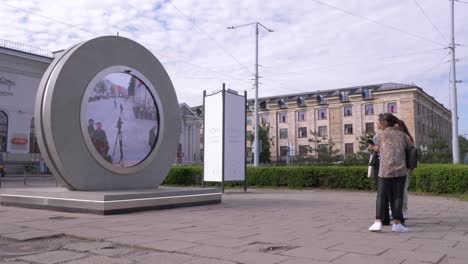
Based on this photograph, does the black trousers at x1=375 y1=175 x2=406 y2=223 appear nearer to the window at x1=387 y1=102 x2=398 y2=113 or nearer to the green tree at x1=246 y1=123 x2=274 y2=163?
the green tree at x1=246 y1=123 x2=274 y2=163

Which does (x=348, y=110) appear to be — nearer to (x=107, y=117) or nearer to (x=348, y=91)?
(x=348, y=91)

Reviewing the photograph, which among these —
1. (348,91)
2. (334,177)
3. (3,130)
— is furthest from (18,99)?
(348,91)

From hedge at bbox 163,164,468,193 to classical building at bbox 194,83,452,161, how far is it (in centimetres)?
4352

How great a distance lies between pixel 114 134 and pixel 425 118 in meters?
70.5

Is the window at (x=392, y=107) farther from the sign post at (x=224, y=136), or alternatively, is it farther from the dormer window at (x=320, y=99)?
the sign post at (x=224, y=136)

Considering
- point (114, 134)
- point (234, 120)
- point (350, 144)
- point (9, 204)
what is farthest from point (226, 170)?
point (350, 144)

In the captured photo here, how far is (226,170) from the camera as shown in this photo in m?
18.3

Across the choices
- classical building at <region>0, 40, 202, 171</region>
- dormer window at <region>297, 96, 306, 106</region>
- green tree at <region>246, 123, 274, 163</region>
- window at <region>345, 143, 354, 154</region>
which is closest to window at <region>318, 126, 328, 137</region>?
window at <region>345, 143, 354, 154</region>

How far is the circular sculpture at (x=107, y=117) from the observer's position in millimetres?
11008

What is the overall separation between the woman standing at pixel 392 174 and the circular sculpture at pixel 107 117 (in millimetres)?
6861

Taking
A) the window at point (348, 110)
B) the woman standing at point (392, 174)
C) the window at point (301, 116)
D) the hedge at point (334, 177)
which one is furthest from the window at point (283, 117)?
the woman standing at point (392, 174)

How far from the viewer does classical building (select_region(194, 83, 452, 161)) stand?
2721 inches

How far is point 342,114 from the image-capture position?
7569 centimetres

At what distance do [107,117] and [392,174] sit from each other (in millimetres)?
7228
